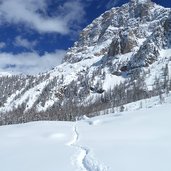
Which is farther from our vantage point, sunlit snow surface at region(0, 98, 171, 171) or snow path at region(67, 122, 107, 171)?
sunlit snow surface at region(0, 98, 171, 171)

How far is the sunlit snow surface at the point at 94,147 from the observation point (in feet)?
77.5

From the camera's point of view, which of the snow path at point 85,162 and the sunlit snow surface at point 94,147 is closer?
the snow path at point 85,162

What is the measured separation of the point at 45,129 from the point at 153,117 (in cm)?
1306

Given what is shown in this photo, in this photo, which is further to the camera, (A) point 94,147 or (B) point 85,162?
(A) point 94,147

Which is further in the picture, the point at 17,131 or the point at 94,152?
the point at 17,131

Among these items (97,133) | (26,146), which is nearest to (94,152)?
(26,146)

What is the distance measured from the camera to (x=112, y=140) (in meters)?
32.7

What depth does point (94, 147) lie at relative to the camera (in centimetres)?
2952

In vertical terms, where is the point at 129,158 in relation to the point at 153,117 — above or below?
below

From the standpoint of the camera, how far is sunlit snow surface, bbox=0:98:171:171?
23.6 m

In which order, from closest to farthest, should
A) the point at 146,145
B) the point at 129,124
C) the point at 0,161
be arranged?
1. the point at 0,161
2. the point at 146,145
3. the point at 129,124

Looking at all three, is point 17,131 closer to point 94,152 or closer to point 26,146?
point 26,146

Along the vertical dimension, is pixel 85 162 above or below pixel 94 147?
below

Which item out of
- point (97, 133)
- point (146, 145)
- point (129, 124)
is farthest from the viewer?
point (129, 124)
